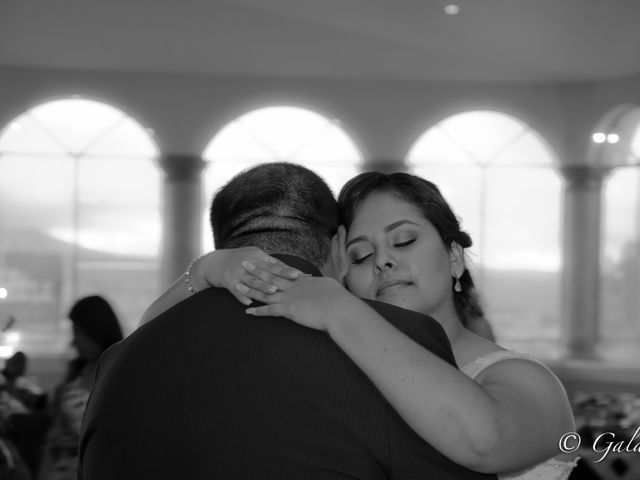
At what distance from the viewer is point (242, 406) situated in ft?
4.33

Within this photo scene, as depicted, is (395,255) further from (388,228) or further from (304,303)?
(304,303)

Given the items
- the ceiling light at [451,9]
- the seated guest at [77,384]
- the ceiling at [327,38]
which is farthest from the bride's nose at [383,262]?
the ceiling light at [451,9]

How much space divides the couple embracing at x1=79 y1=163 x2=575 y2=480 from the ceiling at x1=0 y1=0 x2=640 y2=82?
928 cm

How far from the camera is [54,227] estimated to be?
12164 mm

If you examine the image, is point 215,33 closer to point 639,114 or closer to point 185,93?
point 185,93

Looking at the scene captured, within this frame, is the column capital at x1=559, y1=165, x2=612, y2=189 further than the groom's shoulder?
Yes

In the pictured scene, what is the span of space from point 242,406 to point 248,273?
21 centimetres

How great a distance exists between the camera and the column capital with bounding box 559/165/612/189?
1191cm

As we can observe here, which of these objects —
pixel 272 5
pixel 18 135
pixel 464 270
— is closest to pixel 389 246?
pixel 464 270

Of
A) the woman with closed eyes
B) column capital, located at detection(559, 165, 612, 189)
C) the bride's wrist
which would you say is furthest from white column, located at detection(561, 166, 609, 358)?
the bride's wrist

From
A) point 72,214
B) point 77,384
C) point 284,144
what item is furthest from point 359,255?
point 72,214

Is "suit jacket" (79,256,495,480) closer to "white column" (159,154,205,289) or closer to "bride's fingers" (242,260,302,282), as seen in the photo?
"bride's fingers" (242,260,302,282)

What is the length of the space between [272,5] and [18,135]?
360 centimetres

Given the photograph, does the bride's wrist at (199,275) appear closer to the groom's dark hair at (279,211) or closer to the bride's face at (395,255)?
the groom's dark hair at (279,211)
